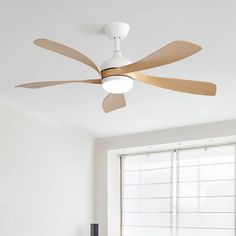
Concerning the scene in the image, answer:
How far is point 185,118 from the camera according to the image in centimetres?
500

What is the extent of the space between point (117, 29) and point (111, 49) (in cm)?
41

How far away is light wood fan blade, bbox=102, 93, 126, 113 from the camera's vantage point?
299 centimetres

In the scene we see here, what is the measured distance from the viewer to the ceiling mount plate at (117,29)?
2752mm

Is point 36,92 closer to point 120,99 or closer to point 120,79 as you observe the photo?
point 120,99

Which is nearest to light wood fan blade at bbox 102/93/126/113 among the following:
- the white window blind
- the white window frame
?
the white window frame

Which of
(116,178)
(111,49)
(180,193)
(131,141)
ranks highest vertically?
(111,49)

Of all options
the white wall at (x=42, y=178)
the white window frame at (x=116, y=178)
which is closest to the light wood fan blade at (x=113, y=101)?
the white wall at (x=42, y=178)

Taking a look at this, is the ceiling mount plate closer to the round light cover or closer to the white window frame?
the round light cover

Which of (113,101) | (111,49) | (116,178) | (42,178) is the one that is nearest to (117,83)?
(113,101)

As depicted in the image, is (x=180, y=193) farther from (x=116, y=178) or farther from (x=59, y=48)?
(x=59, y=48)

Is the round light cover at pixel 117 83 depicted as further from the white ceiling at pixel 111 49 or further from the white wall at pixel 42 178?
the white wall at pixel 42 178

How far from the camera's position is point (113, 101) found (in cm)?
306

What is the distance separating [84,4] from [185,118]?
2.70m

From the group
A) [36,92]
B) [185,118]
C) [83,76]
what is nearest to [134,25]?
[83,76]
